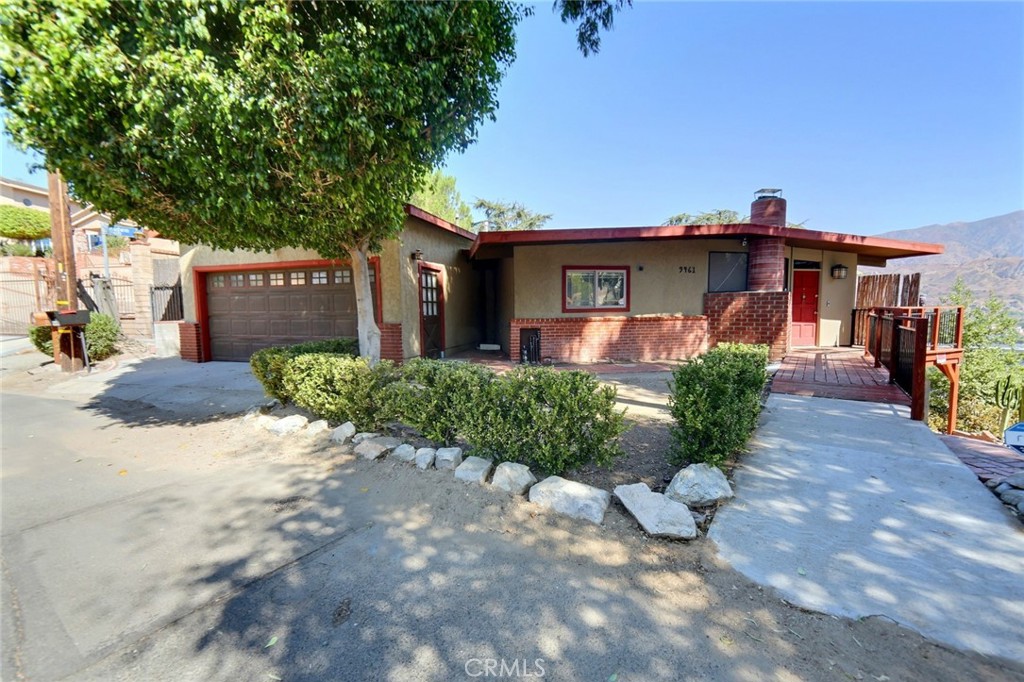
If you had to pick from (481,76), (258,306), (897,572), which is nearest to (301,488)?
(897,572)

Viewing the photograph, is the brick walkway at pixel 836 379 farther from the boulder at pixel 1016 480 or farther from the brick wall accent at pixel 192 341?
the brick wall accent at pixel 192 341

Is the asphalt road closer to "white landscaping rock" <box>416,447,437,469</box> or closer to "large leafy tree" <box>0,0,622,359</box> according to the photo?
"white landscaping rock" <box>416,447,437,469</box>

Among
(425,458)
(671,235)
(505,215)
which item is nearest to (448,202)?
(505,215)

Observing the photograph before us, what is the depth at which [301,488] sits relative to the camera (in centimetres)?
371

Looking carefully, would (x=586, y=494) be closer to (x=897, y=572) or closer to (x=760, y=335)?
(x=897, y=572)

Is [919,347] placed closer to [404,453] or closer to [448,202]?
[404,453]

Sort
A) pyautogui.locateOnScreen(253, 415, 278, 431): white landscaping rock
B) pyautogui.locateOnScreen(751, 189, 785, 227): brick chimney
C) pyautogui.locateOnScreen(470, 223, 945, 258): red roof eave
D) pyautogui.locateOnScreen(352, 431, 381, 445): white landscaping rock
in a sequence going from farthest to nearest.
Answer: pyautogui.locateOnScreen(751, 189, 785, 227): brick chimney, pyautogui.locateOnScreen(470, 223, 945, 258): red roof eave, pyautogui.locateOnScreen(253, 415, 278, 431): white landscaping rock, pyautogui.locateOnScreen(352, 431, 381, 445): white landscaping rock

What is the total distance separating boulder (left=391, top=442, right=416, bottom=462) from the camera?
13.5ft

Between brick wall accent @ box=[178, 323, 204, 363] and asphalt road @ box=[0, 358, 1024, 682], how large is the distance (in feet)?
24.8

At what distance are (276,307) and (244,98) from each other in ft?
23.3

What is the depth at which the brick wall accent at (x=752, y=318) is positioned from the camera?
9.52m

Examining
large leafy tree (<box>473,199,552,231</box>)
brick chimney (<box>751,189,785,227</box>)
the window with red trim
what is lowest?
the window with red trim

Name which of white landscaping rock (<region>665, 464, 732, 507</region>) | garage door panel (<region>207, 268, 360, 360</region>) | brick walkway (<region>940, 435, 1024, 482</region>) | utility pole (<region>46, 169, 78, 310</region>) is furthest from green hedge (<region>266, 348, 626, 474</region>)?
utility pole (<region>46, 169, 78, 310</region>)

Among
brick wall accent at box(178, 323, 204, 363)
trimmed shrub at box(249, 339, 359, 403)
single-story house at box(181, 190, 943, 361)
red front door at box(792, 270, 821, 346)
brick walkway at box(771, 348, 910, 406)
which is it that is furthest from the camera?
red front door at box(792, 270, 821, 346)
